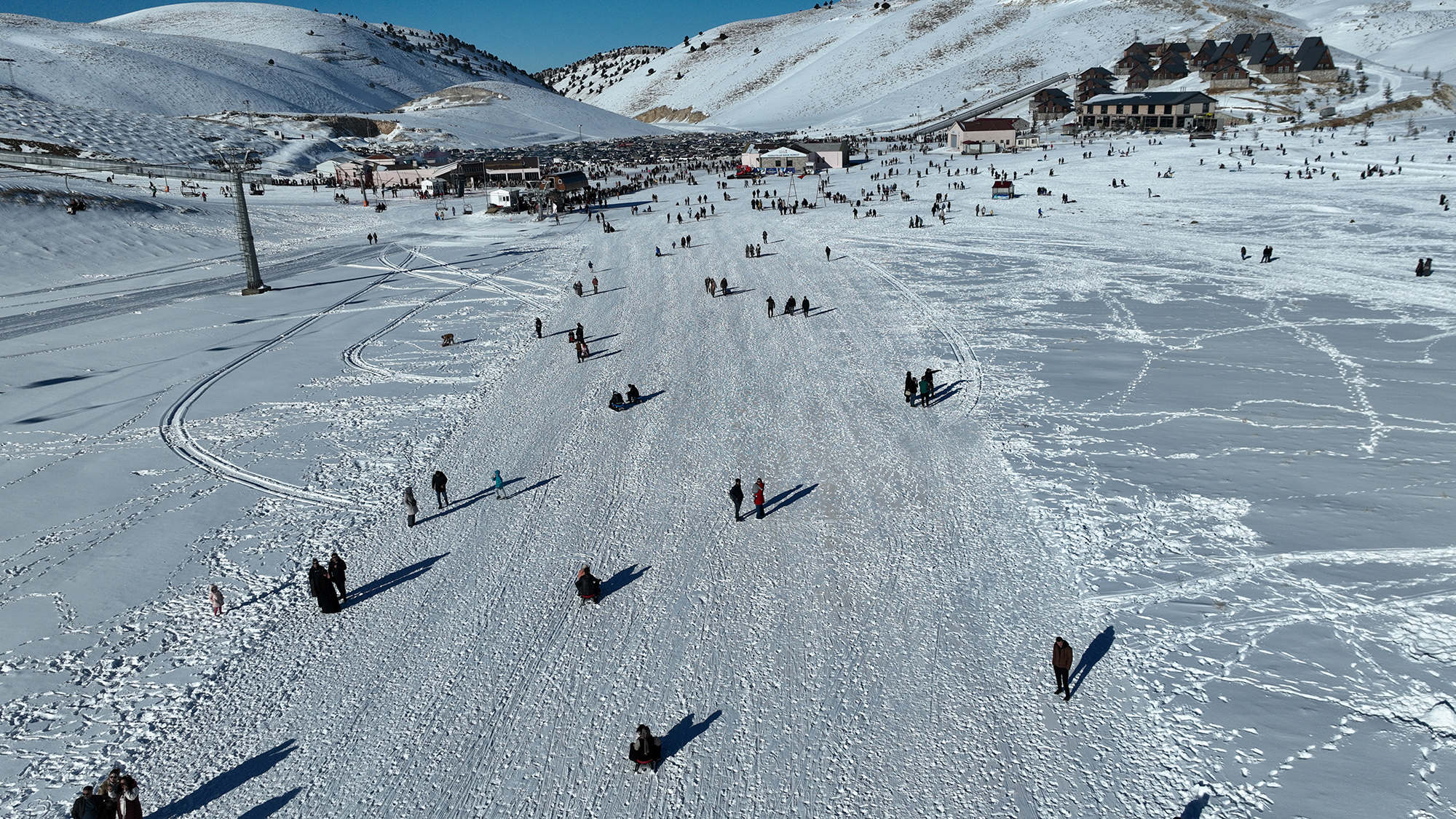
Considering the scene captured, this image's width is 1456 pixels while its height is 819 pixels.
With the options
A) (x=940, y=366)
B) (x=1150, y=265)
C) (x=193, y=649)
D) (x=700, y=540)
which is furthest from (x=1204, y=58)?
(x=193, y=649)

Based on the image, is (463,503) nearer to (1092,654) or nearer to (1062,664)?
(1062,664)

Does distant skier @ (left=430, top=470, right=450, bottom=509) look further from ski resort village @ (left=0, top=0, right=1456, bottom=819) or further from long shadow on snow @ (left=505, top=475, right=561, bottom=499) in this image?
long shadow on snow @ (left=505, top=475, right=561, bottom=499)

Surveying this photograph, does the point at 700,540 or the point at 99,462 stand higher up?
the point at 99,462

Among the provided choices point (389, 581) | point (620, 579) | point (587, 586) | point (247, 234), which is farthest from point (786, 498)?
point (247, 234)

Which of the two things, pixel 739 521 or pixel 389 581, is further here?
pixel 739 521

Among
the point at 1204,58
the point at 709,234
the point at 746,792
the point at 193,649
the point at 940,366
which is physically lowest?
the point at 746,792

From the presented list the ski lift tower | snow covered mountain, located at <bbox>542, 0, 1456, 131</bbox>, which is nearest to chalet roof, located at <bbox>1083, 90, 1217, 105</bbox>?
snow covered mountain, located at <bbox>542, 0, 1456, 131</bbox>

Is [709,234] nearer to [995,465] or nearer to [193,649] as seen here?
[995,465]
